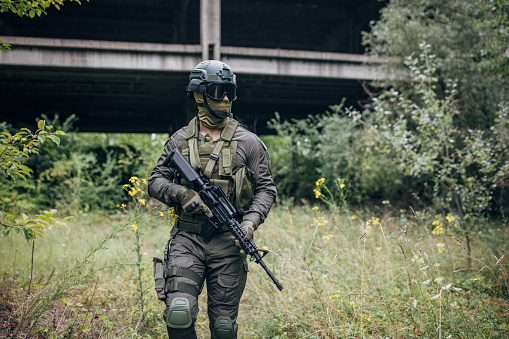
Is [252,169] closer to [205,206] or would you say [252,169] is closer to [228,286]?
A: [205,206]

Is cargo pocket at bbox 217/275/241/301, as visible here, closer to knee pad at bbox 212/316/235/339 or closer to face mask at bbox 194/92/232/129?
knee pad at bbox 212/316/235/339

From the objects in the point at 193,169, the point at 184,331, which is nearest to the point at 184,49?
the point at 193,169

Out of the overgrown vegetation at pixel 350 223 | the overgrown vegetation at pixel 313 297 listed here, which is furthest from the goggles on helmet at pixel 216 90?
the overgrown vegetation at pixel 313 297

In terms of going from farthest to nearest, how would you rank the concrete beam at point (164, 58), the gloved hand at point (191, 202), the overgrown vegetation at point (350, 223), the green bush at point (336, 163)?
the green bush at point (336, 163)
the concrete beam at point (164, 58)
the overgrown vegetation at point (350, 223)
the gloved hand at point (191, 202)

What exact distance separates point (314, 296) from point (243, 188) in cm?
153

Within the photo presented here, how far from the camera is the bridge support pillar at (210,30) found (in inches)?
Result: 340

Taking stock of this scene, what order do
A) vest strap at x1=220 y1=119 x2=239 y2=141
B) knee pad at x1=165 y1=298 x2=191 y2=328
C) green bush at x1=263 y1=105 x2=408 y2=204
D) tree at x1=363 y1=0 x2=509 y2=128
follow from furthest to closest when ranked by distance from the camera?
green bush at x1=263 y1=105 x2=408 y2=204
tree at x1=363 y1=0 x2=509 y2=128
vest strap at x1=220 y1=119 x2=239 y2=141
knee pad at x1=165 y1=298 x2=191 y2=328

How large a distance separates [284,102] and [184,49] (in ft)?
15.5

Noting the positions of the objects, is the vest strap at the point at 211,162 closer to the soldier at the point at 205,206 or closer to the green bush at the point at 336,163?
the soldier at the point at 205,206

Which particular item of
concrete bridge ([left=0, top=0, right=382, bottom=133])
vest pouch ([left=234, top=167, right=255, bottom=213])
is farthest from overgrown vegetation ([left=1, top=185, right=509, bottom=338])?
concrete bridge ([left=0, top=0, right=382, bottom=133])

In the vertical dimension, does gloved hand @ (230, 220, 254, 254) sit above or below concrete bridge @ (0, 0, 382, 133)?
below

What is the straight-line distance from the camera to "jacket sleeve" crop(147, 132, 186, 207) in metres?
2.60

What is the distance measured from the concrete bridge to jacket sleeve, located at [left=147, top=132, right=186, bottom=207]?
20.7 feet

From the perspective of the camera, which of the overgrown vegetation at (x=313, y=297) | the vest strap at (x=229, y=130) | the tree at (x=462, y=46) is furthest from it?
the tree at (x=462, y=46)
